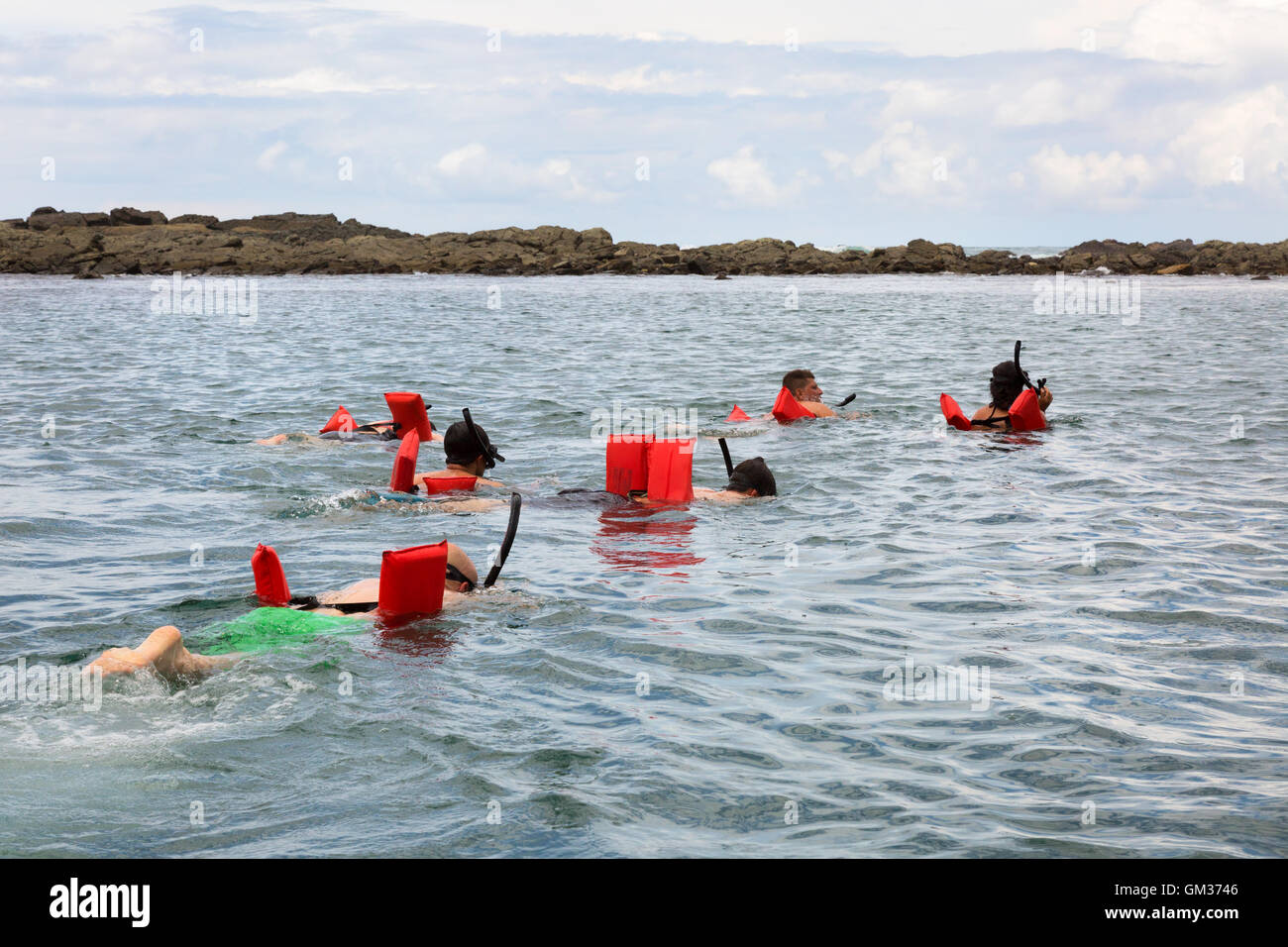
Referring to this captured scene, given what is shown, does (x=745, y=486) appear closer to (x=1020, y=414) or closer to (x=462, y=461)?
(x=462, y=461)

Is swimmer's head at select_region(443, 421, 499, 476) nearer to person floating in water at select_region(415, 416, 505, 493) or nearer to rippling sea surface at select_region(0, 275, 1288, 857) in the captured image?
person floating in water at select_region(415, 416, 505, 493)

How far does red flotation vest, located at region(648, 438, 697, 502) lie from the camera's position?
9789 millimetres

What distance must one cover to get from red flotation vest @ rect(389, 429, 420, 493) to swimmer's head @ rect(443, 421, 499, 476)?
0.29m

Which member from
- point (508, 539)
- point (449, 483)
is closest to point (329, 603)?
point (508, 539)

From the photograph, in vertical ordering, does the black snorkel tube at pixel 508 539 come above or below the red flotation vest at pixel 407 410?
below

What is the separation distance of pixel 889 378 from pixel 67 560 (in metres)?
15.2

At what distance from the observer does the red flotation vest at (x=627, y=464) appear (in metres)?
9.85

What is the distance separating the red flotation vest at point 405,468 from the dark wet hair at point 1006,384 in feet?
24.0

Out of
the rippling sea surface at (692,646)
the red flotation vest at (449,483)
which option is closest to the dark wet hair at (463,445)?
the red flotation vest at (449,483)

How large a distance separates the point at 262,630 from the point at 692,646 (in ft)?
7.76

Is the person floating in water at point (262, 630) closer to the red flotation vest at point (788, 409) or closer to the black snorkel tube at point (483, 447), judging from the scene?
the black snorkel tube at point (483, 447)

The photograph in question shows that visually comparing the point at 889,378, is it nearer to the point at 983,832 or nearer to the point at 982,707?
the point at 982,707

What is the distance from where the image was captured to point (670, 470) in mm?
9812
